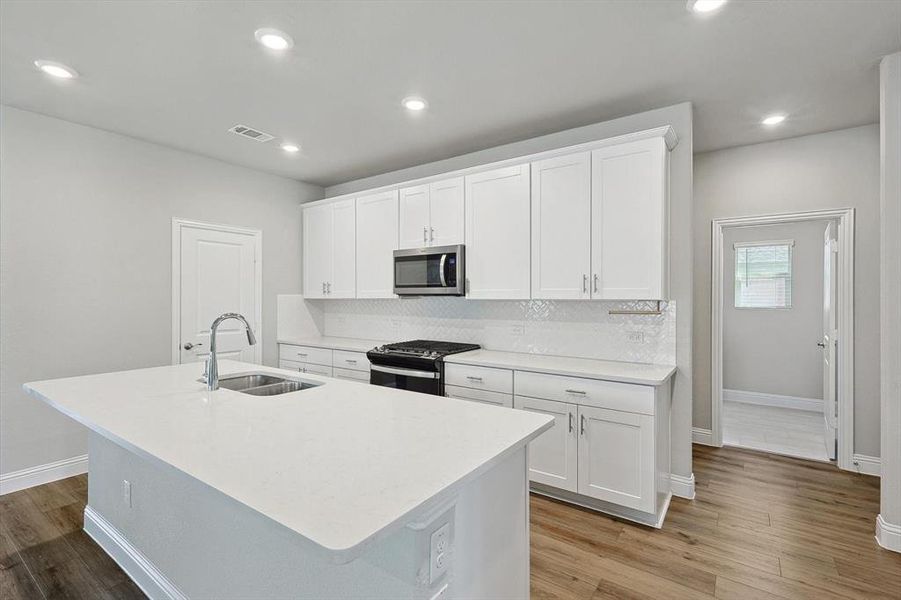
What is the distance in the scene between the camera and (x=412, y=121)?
3350 millimetres

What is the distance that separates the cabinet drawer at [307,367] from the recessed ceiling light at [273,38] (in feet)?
9.57

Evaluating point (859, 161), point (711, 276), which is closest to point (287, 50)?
point (711, 276)

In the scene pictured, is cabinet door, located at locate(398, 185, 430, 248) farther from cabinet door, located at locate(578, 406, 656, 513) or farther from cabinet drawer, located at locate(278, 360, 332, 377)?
cabinet door, located at locate(578, 406, 656, 513)

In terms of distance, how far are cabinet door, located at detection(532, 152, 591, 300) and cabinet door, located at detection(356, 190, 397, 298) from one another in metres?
1.53

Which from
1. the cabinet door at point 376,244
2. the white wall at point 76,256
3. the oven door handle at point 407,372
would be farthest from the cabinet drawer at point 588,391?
the white wall at point 76,256

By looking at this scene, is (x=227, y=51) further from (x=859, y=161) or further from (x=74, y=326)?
(x=859, y=161)

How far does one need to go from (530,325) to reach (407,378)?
44.6 inches

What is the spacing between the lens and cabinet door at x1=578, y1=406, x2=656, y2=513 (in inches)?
102

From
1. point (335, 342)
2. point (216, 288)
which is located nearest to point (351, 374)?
point (335, 342)

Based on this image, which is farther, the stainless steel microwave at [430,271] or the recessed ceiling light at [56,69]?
the stainless steel microwave at [430,271]

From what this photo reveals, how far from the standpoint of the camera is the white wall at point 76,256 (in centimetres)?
312

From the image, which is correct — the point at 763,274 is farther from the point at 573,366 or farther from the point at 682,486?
the point at 573,366

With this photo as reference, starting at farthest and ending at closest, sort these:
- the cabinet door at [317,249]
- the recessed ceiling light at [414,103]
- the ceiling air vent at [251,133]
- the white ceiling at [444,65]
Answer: the cabinet door at [317,249], the ceiling air vent at [251,133], the recessed ceiling light at [414,103], the white ceiling at [444,65]

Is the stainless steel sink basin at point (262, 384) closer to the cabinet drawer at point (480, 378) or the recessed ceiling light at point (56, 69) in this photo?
the cabinet drawer at point (480, 378)
